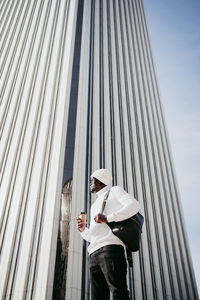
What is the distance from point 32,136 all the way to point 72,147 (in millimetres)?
1406

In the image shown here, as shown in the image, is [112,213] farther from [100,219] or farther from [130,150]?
[130,150]

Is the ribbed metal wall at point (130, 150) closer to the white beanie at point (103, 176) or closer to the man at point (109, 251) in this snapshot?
the man at point (109, 251)

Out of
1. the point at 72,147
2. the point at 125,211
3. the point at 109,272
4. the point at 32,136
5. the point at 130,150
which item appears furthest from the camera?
the point at 130,150

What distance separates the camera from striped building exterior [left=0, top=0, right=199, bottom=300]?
4.78 meters

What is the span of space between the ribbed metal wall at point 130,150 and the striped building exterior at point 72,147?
1.4 inches

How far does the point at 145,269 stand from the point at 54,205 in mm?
2879

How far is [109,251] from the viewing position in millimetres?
1470

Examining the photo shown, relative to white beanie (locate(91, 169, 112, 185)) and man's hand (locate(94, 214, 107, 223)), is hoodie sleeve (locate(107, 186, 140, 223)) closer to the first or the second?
man's hand (locate(94, 214, 107, 223))

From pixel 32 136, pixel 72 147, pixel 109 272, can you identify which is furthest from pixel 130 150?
pixel 109 272

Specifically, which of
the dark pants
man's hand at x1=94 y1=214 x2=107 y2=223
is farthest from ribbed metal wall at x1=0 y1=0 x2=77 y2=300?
man's hand at x1=94 y1=214 x2=107 y2=223

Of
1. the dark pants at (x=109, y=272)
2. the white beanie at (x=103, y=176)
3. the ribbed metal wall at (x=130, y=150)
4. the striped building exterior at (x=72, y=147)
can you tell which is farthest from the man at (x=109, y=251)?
the ribbed metal wall at (x=130, y=150)

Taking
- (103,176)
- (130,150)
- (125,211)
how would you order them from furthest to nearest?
(130,150) < (103,176) < (125,211)

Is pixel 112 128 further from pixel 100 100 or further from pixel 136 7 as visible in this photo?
pixel 136 7

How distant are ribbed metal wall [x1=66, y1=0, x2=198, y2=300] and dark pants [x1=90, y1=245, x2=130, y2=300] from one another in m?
3.20
